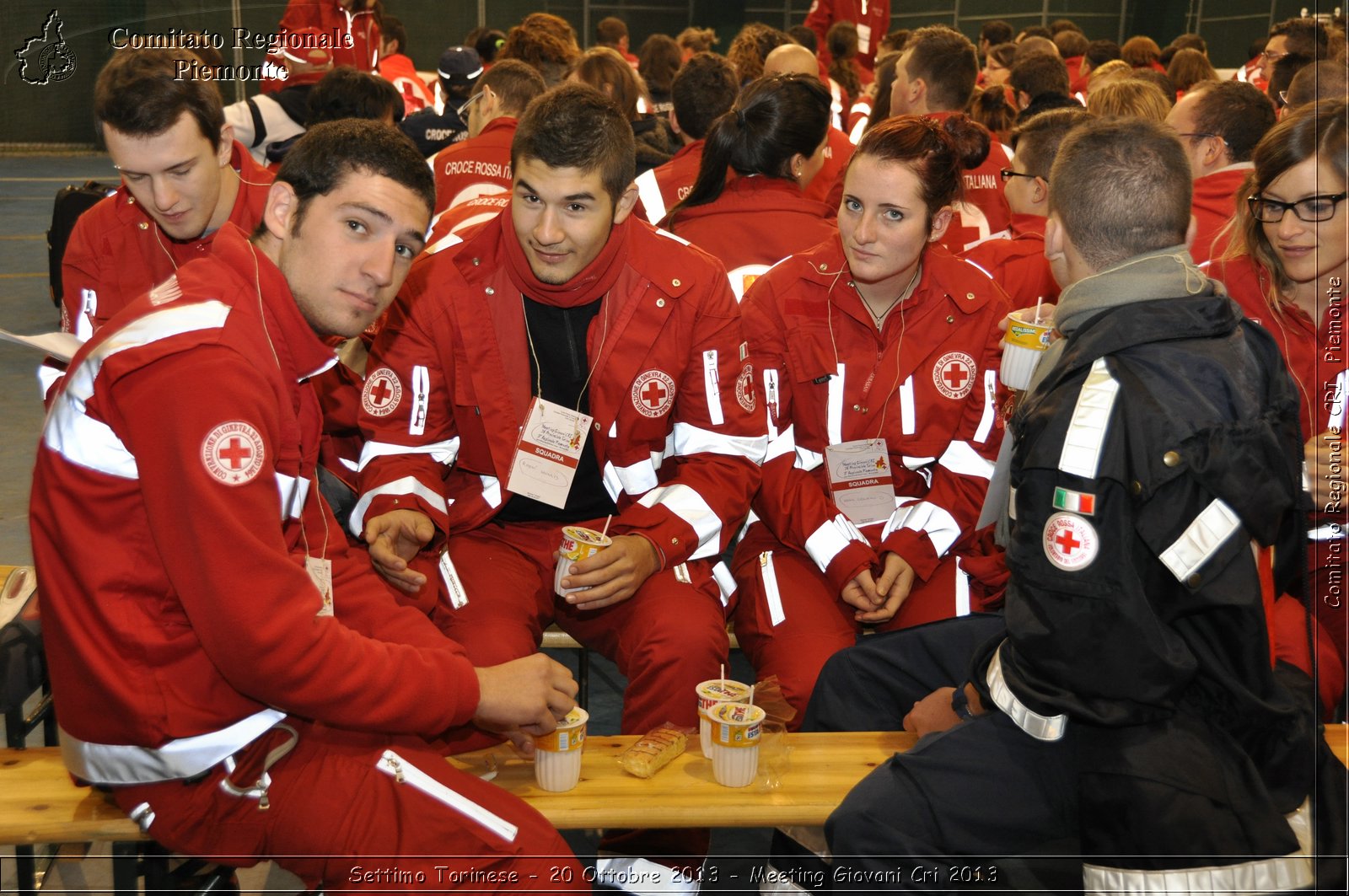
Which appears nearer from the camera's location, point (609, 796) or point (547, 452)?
point (609, 796)

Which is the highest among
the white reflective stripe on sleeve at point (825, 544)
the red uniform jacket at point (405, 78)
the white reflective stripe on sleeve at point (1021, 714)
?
the red uniform jacket at point (405, 78)

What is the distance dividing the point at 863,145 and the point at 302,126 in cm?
415

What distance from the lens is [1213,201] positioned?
13.8ft

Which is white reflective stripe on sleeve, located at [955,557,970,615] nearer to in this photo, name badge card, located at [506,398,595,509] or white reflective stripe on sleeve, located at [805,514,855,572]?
white reflective stripe on sleeve, located at [805,514,855,572]

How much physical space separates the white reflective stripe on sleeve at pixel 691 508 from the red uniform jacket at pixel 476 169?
7.84 feet

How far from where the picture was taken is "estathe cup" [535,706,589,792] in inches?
92.7

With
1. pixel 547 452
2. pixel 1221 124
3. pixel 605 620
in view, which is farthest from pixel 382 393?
pixel 1221 124

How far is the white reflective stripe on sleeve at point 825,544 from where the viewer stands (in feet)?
10.7

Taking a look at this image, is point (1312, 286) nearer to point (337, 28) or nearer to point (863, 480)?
point (863, 480)

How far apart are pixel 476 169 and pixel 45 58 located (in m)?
Result: 9.48

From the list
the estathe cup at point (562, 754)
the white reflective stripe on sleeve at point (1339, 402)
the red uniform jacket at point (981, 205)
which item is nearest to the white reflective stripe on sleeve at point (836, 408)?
the white reflective stripe on sleeve at point (1339, 402)

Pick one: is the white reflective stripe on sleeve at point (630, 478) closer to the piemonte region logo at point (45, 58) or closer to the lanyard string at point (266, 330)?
the lanyard string at point (266, 330)

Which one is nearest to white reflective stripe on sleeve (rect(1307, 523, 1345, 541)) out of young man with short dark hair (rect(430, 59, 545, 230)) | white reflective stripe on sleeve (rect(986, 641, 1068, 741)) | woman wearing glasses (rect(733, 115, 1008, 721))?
woman wearing glasses (rect(733, 115, 1008, 721))

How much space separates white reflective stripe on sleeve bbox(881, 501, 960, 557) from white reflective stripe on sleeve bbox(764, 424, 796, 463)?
15.7 inches
